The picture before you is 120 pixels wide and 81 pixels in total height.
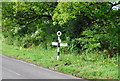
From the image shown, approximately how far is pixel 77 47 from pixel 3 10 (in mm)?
9035

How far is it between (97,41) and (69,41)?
11.4 feet

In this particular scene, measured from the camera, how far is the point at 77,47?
54.6 feet

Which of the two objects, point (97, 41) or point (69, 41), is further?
point (69, 41)

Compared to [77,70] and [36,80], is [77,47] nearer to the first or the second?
[77,70]

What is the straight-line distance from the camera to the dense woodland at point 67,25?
534 inches

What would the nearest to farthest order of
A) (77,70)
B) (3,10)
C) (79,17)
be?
(77,70)
(79,17)
(3,10)

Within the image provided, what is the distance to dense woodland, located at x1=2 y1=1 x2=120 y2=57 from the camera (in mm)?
13562

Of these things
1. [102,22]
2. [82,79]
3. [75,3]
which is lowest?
[82,79]

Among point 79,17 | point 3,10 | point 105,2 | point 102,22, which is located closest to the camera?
point 105,2

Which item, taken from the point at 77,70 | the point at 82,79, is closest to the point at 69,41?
the point at 77,70

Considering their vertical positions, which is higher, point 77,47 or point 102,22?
point 102,22

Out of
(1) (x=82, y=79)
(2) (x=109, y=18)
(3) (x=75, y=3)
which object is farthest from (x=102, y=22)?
(1) (x=82, y=79)

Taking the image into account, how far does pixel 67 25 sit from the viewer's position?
17828 mm

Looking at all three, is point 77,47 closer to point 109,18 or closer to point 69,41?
point 69,41
